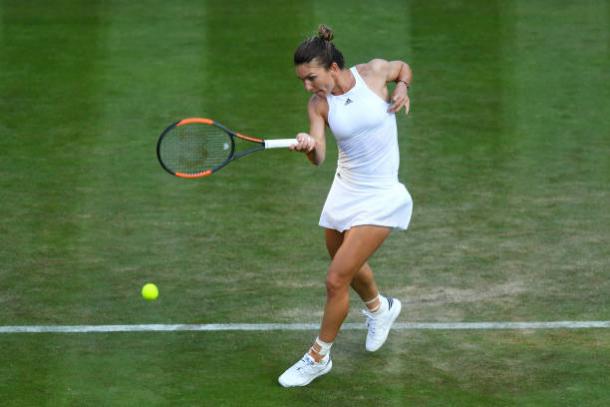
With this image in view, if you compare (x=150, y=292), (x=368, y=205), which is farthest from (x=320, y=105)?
(x=150, y=292)

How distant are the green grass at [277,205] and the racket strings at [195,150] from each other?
126cm

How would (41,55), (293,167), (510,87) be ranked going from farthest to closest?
(41,55) → (510,87) → (293,167)

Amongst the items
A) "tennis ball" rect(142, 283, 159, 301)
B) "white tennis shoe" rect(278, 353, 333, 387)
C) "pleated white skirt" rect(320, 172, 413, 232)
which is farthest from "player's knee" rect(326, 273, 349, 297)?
"tennis ball" rect(142, 283, 159, 301)

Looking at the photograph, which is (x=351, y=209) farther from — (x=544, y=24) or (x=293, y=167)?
(x=544, y=24)

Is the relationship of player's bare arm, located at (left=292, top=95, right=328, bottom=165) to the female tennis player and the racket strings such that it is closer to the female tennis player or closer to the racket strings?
the female tennis player

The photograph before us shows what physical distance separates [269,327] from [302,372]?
101 cm

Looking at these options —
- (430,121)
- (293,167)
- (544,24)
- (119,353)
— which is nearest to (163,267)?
(119,353)

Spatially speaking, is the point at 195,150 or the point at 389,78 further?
the point at 195,150

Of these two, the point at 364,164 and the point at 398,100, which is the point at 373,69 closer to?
the point at 398,100

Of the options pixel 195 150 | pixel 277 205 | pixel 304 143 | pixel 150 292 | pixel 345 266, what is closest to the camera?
pixel 304 143

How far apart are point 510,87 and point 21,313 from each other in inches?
255

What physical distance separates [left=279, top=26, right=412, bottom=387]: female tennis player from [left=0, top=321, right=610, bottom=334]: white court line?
0.94m

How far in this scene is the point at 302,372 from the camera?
8812 millimetres

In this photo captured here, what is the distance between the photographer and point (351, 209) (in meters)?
8.83
